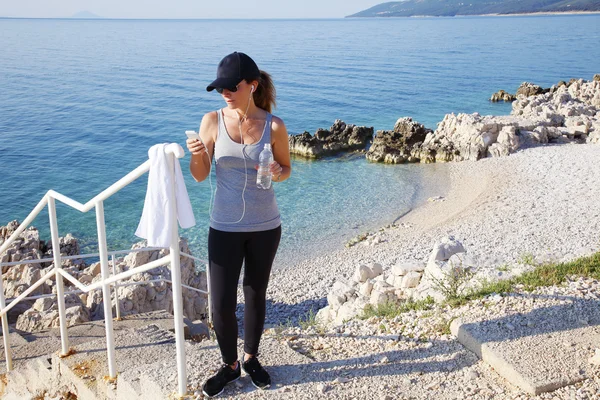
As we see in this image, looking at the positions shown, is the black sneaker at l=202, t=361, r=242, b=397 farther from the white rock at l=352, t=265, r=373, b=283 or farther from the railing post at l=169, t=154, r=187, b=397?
the white rock at l=352, t=265, r=373, b=283

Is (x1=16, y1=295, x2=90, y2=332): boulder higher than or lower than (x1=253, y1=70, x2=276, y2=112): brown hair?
lower

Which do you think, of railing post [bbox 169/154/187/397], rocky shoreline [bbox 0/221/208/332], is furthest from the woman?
rocky shoreline [bbox 0/221/208/332]

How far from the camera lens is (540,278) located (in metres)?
5.78

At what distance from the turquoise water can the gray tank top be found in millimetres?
10866

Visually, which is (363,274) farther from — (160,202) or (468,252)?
(160,202)

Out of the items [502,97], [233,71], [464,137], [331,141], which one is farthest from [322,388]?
[502,97]

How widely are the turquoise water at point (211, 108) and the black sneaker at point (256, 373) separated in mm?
10476

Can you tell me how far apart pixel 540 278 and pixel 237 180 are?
12.2 ft

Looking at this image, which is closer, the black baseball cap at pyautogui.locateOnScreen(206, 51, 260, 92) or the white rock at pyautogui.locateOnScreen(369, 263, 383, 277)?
the black baseball cap at pyautogui.locateOnScreen(206, 51, 260, 92)

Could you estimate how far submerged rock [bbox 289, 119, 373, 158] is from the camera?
25.1 metres

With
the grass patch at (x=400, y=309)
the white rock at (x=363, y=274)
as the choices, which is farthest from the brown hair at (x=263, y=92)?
the white rock at (x=363, y=274)

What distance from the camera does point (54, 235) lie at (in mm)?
4121

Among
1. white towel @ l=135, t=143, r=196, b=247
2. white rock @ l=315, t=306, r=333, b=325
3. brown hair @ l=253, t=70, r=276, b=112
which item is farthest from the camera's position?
white rock @ l=315, t=306, r=333, b=325

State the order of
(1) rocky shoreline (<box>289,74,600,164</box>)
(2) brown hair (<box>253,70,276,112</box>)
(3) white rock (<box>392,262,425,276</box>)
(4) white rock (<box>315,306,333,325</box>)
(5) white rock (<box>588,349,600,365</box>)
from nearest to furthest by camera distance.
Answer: (2) brown hair (<box>253,70,276,112</box>) → (5) white rock (<box>588,349,600,365</box>) → (3) white rock (<box>392,262,425,276</box>) → (4) white rock (<box>315,306,333,325</box>) → (1) rocky shoreline (<box>289,74,600,164</box>)
